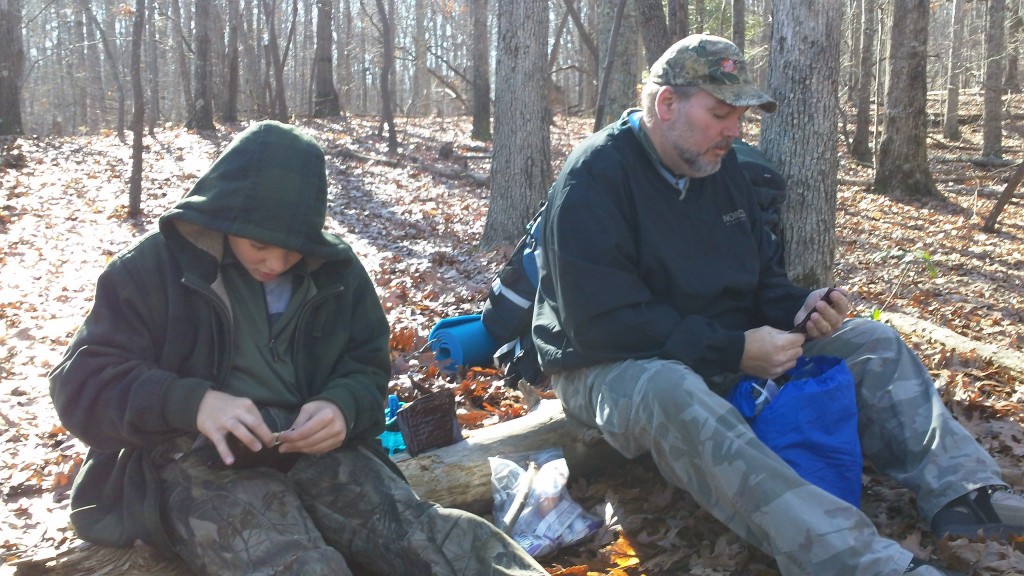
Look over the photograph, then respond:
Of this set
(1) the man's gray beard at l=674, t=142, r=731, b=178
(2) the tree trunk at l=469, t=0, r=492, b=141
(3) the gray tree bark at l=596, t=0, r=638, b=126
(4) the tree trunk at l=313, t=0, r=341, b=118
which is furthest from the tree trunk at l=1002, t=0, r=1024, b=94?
(1) the man's gray beard at l=674, t=142, r=731, b=178

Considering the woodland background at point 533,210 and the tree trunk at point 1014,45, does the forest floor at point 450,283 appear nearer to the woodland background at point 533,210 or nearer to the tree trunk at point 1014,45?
the woodland background at point 533,210

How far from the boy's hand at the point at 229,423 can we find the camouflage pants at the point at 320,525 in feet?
0.70

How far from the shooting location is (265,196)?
2.83m

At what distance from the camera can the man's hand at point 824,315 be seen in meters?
3.60

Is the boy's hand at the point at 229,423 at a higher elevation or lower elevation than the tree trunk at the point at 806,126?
lower

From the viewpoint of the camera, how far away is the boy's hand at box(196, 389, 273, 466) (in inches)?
102

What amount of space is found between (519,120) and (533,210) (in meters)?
0.86

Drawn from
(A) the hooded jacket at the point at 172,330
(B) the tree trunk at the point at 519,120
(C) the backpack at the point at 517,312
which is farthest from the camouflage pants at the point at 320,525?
(B) the tree trunk at the point at 519,120

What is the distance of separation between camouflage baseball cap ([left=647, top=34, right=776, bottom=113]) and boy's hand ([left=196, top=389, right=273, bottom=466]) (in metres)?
2.10

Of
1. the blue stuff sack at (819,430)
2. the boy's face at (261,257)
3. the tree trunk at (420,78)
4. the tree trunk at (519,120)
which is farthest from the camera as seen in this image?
the tree trunk at (420,78)

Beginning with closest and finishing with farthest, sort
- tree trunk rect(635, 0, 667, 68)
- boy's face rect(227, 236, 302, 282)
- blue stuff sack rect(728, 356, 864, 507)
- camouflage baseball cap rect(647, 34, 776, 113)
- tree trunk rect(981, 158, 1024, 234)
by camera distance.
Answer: boy's face rect(227, 236, 302, 282) → blue stuff sack rect(728, 356, 864, 507) → camouflage baseball cap rect(647, 34, 776, 113) → tree trunk rect(635, 0, 667, 68) → tree trunk rect(981, 158, 1024, 234)

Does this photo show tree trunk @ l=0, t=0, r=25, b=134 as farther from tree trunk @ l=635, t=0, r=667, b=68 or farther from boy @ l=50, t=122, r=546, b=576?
boy @ l=50, t=122, r=546, b=576

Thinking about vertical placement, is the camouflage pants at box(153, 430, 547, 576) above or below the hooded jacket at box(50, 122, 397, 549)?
below

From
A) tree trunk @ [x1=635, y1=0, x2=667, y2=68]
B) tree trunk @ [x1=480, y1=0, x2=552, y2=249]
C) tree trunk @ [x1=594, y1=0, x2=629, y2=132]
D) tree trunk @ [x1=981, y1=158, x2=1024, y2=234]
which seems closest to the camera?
tree trunk @ [x1=480, y1=0, x2=552, y2=249]
